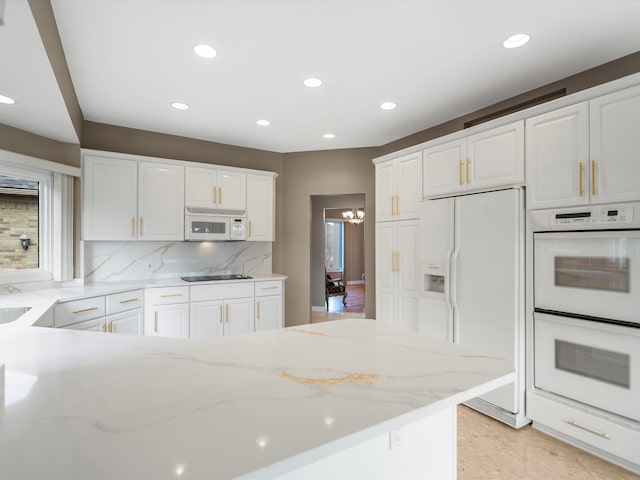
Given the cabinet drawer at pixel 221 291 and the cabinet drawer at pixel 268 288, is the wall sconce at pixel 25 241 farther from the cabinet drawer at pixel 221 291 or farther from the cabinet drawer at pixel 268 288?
the cabinet drawer at pixel 268 288

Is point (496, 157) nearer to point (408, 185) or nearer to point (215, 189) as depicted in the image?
point (408, 185)

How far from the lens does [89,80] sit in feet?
9.05

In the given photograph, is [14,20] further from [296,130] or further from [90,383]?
[296,130]

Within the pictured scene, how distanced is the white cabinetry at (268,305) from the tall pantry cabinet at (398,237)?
1235 mm

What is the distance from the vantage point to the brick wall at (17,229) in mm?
3021

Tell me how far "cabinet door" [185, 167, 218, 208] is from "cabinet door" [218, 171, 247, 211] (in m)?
0.07

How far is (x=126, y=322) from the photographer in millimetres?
3287

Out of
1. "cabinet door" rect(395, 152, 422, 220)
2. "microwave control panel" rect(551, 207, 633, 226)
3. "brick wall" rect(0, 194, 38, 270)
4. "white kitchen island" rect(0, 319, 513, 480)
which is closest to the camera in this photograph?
"white kitchen island" rect(0, 319, 513, 480)

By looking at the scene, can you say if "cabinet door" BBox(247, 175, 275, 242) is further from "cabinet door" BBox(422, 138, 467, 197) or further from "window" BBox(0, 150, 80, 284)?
"cabinet door" BBox(422, 138, 467, 197)

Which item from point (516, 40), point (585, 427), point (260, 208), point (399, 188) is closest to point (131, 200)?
point (260, 208)

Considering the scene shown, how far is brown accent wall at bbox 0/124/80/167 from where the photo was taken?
291 cm

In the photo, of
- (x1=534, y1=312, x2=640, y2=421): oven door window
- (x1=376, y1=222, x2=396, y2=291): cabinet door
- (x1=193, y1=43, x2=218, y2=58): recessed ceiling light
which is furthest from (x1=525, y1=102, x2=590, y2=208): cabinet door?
(x1=193, y1=43, x2=218, y2=58): recessed ceiling light

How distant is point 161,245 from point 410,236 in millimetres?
2825

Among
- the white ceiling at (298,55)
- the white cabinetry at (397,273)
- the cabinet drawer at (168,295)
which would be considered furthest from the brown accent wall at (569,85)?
the cabinet drawer at (168,295)
